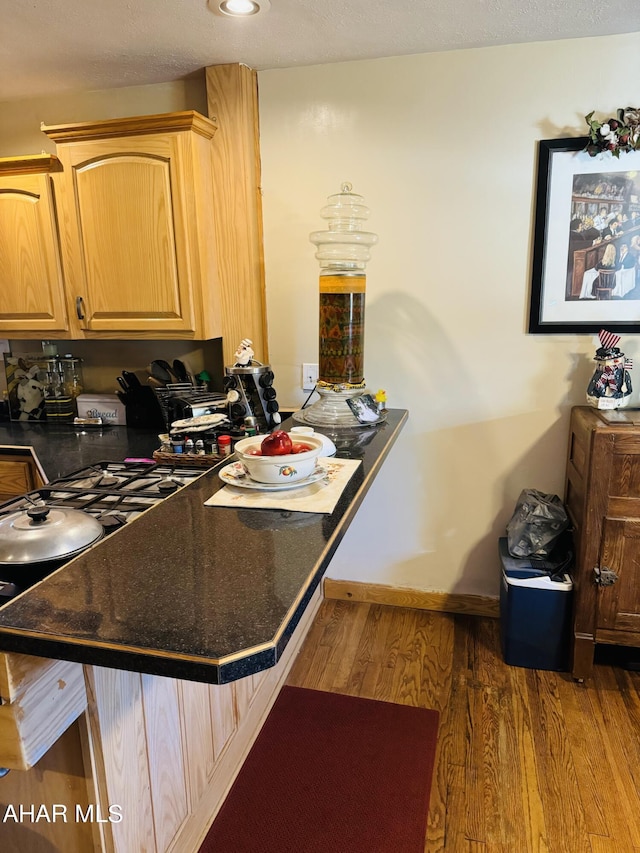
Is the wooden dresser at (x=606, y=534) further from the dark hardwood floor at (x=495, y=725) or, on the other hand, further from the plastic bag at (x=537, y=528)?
the dark hardwood floor at (x=495, y=725)

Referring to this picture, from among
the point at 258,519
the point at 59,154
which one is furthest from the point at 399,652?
the point at 59,154

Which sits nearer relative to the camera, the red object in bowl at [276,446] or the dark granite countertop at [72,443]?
the red object in bowl at [276,446]

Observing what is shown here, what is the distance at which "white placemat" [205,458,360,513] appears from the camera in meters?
1.30

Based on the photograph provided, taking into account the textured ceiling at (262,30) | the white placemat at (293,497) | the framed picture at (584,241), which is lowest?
the white placemat at (293,497)

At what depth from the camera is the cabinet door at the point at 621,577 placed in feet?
6.74

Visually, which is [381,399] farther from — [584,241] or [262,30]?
[262,30]

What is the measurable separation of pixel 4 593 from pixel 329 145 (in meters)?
2.06

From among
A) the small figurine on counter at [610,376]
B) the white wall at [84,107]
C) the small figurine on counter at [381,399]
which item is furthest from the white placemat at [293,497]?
the white wall at [84,107]

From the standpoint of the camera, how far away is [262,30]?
6.49 feet

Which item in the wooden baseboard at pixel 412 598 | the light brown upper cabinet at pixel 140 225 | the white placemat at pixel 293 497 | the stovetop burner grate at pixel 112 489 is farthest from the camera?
the wooden baseboard at pixel 412 598

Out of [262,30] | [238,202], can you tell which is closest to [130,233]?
[238,202]

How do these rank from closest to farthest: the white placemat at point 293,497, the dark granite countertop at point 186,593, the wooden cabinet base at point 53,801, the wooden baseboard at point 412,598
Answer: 1. the dark granite countertop at point 186,593
2. the wooden cabinet base at point 53,801
3. the white placemat at point 293,497
4. the wooden baseboard at point 412,598

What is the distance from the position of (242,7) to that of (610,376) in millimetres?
1755

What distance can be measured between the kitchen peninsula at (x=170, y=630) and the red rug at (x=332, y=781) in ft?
0.46
